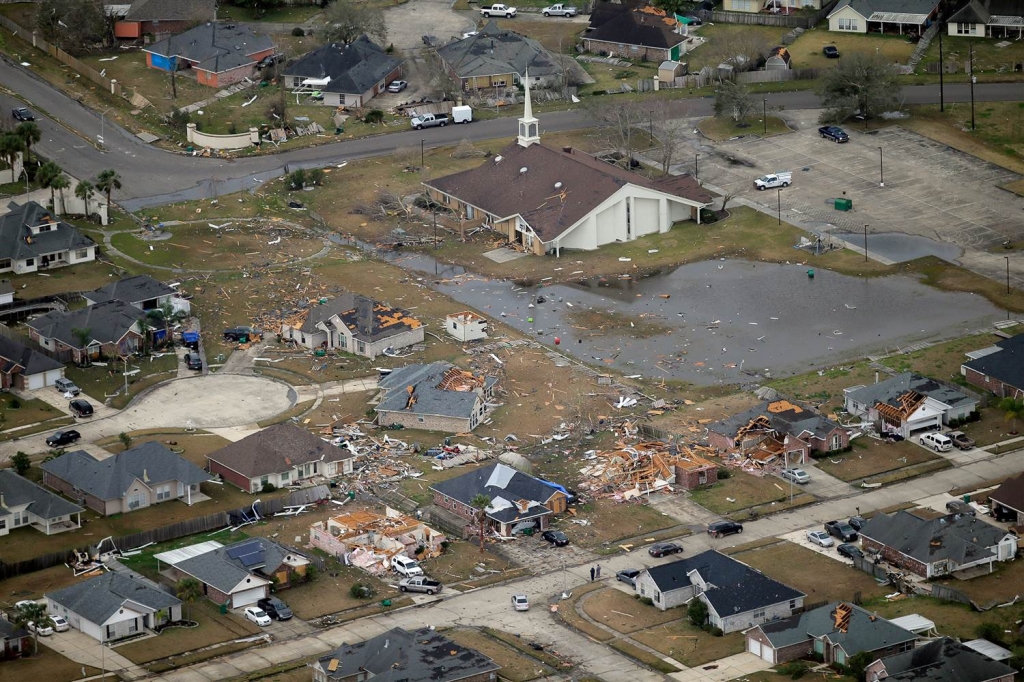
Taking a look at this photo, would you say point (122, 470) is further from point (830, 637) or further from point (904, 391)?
point (904, 391)

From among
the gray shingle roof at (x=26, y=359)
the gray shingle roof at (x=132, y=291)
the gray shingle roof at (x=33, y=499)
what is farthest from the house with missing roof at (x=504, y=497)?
the gray shingle roof at (x=132, y=291)

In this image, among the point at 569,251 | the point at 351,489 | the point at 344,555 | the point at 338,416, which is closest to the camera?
the point at 344,555

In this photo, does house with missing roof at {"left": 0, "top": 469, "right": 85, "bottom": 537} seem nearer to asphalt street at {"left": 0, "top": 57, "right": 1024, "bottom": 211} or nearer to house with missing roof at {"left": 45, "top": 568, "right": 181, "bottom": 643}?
house with missing roof at {"left": 45, "top": 568, "right": 181, "bottom": 643}

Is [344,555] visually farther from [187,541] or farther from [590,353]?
[590,353]

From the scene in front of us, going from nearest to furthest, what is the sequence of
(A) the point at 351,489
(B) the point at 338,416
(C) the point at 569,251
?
1. (A) the point at 351,489
2. (B) the point at 338,416
3. (C) the point at 569,251

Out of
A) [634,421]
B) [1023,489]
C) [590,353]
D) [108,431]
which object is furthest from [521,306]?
[1023,489]

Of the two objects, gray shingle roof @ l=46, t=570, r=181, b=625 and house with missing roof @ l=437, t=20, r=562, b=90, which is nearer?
gray shingle roof @ l=46, t=570, r=181, b=625

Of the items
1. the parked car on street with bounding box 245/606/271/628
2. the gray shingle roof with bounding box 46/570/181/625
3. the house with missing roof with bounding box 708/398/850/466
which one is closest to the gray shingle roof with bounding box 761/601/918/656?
the house with missing roof with bounding box 708/398/850/466
